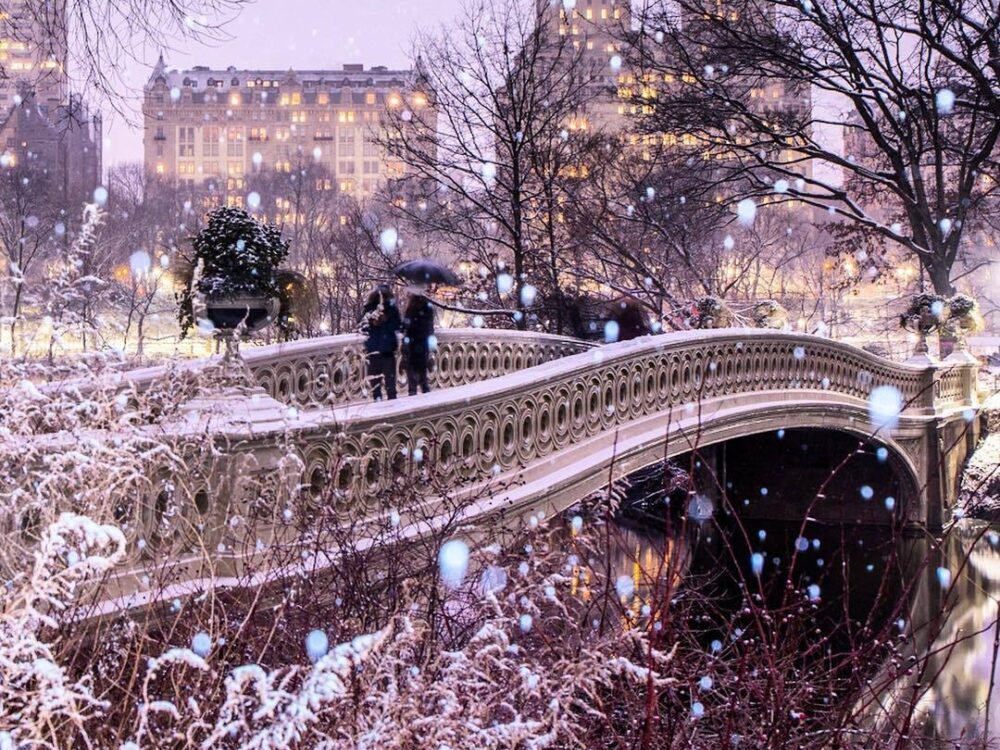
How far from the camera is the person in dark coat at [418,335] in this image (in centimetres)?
1217

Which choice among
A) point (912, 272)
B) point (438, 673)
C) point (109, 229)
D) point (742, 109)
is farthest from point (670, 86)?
point (912, 272)

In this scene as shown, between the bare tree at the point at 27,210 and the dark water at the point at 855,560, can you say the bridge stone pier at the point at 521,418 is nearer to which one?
the dark water at the point at 855,560

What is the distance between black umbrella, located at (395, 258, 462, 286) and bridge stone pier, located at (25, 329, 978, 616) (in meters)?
1.12

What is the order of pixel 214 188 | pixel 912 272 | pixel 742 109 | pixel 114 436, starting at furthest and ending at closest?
pixel 214 188
pixel 912 272
pixel 742 109
pixel 114 436

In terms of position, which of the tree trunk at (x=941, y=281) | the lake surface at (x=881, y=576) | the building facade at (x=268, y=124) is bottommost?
the lake surface at (x=881, y=576)

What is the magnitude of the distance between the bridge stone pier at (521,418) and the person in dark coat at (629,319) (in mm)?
840

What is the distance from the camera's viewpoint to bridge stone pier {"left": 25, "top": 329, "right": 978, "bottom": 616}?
5.55 meters

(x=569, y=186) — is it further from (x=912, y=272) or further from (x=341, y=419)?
(x=912, y=272)

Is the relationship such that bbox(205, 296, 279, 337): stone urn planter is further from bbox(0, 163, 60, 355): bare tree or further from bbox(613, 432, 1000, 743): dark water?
bbox(0, 163, 60, 355): bare tree

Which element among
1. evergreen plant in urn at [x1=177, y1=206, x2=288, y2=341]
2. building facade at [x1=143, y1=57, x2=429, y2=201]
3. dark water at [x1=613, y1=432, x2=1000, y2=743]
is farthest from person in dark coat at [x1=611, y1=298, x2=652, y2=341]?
building facade at [x1=143, y1=57, x2=429, y2=201]

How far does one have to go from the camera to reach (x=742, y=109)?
739 inches

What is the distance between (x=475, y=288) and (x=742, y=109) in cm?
598

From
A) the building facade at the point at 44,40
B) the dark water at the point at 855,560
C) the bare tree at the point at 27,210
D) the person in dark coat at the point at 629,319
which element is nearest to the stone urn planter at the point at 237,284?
the building facade at the point at 44,40

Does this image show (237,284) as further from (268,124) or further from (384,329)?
(268,124)
